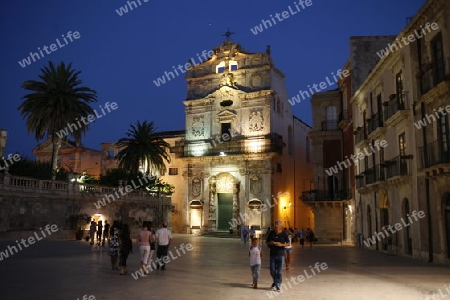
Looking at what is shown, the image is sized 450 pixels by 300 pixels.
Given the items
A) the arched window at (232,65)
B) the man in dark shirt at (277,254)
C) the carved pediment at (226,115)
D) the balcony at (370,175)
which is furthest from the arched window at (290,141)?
the man in dark shirt at (277,254)

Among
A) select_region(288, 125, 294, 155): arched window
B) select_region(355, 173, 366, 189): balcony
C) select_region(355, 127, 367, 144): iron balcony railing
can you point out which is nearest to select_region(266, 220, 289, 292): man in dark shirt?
select_region(355, 173, 366, 189): balcony

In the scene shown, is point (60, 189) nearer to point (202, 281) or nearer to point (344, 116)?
point (202, 281)

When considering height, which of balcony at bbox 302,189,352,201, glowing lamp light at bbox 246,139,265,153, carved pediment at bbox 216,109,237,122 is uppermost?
carved pediment at bbox 216,109,237,122

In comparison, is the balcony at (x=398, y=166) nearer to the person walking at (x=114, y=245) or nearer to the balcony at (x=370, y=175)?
the balcony at (x=370, y=175)

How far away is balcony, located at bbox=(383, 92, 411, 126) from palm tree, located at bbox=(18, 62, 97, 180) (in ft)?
83.2

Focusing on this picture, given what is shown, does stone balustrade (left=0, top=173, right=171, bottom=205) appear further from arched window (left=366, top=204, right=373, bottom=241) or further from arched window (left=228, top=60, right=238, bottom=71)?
arched window (left=366, top=204, right=373, bottom=241)

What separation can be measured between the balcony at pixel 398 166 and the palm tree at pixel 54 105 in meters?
25.9

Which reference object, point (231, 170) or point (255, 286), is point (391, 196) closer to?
point (255, 286)

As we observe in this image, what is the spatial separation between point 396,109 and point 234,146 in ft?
85.4

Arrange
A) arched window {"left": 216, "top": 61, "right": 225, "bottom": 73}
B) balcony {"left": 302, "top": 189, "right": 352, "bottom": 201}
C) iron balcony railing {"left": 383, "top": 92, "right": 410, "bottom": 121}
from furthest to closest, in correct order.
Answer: arched window {"left": 216, "top": 61, "right": 225, "bottom": 73} → balcony {"left": 302, "top": 189, "right": 352, "bottom": 201} → iron balcony railing {"left": 383, "top": 92, "right": 410, "bottom": 121}

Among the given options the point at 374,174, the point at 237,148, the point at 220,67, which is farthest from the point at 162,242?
the point at 220,67

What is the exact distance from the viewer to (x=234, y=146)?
48094mm

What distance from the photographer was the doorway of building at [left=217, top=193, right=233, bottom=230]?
47.8 meters

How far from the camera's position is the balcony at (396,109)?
2209cm
